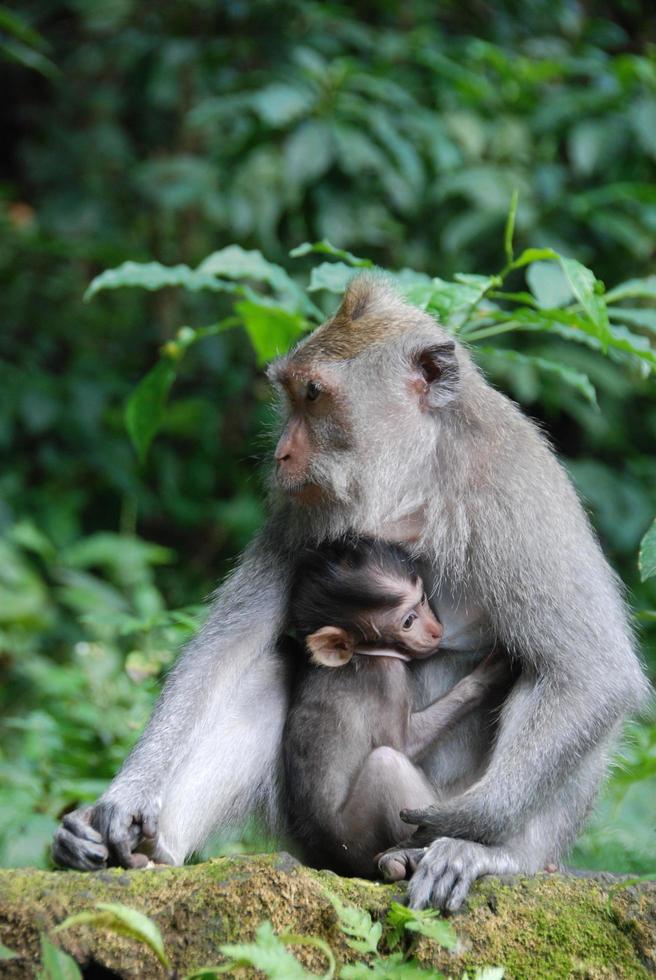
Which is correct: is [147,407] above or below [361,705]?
below

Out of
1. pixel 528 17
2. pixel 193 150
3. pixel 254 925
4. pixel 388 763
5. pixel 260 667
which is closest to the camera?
pixel 254 925

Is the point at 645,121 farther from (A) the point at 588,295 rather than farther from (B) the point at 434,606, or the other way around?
(B) the point at 434,606

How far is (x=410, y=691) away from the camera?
15.9 ft

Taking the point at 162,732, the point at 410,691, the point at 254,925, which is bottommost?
the point at 162,732

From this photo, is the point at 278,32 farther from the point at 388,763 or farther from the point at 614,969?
the point at 614,969

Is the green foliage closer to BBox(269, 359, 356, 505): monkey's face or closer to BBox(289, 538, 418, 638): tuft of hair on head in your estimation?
BBox(289, 538, 418, 638): tuft of hair on head

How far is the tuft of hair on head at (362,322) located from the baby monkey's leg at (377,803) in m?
1.55

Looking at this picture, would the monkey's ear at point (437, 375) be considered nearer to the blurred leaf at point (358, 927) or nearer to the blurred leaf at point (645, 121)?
the blurred leaf at point (358, 927)

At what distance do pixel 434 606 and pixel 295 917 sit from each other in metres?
1.61

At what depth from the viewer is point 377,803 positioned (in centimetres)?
438

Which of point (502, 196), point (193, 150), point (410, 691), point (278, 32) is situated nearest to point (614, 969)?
point (410, 691)

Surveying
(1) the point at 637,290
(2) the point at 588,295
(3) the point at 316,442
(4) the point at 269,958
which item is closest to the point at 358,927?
(4) the point at 269,958

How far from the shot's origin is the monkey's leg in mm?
3783

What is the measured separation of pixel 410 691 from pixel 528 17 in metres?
8.47
